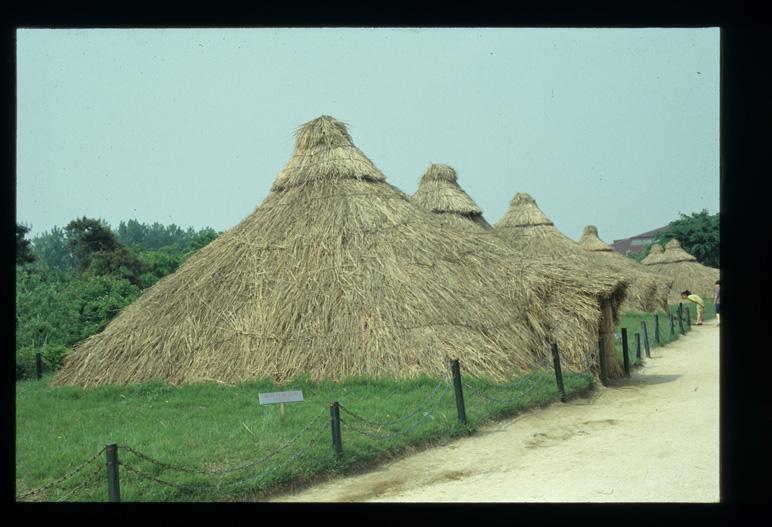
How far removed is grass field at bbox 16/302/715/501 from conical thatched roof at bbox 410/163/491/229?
34.4ft

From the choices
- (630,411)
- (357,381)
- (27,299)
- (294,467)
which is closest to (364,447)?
(294,467)

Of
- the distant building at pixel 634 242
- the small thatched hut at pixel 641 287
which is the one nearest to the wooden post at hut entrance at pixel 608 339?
the small thatched hut at pixel 641 287

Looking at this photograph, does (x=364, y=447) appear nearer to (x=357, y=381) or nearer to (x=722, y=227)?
(x=357, y=381)

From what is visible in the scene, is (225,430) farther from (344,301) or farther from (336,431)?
(344,301)

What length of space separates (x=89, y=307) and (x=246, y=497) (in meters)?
13.6

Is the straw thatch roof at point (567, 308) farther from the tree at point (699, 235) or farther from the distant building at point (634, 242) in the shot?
the distant building at point (634, 242)

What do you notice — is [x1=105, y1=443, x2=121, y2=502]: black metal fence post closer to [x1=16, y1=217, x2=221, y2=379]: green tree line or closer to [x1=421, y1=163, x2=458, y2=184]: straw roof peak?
[x1=16, y1=217, x2=221, y2=379]: green tree line

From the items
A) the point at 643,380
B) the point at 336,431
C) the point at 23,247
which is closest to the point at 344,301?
the point at 336,431

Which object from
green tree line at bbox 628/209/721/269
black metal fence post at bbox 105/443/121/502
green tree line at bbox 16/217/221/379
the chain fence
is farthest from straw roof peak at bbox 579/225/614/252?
black metal fence post at bbox 105/443/121/502

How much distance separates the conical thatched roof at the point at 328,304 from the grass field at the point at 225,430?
1.71 ft

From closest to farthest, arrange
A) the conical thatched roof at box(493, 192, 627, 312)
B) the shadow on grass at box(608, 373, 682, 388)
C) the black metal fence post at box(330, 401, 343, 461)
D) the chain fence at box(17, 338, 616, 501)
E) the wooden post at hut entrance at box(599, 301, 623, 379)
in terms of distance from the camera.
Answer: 1. the chain fence at box(17, 338, 616, 501)
2. the black metal fence post at box(330, 401, 343, 461)
3. the shadow on grass at box(608, 373, 682, 388)
4. the wooden post at hut entrance at box(599, 301, 623, 379)
5. the conical thatched roof at box(493, 192, 627, 312)

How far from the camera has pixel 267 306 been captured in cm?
1245

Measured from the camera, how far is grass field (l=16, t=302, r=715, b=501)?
274 inches

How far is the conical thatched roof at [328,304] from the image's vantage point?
11.6 m
